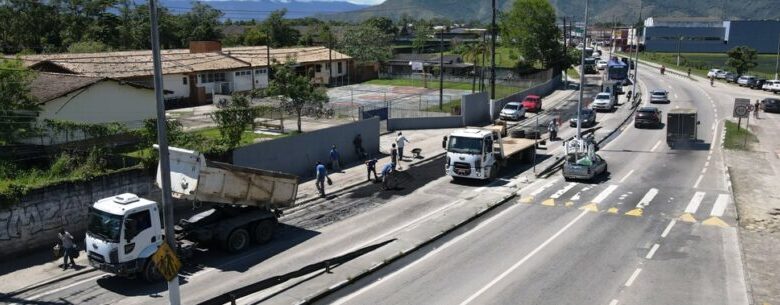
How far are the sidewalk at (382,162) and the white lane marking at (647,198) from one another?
1153cm

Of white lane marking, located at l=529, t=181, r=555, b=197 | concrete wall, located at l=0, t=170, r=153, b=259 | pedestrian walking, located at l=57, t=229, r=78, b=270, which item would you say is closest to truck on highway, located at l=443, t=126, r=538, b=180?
white lane marking, located at l=529, t=181, r=555, b=197

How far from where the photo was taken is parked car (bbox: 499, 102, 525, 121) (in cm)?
4941

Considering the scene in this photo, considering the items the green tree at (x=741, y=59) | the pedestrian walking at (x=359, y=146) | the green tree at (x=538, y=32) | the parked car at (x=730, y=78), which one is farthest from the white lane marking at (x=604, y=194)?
the green tree at (x=741, y=59)

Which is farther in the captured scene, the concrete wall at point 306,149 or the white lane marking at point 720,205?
the concrete wall at point 306,149

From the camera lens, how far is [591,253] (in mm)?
19312

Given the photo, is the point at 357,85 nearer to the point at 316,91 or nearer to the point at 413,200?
the point at 316,91

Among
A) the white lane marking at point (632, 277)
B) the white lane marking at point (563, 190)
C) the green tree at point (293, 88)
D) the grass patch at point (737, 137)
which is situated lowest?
the white lane marking at point (632, 277)

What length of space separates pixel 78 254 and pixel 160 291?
373 centimetres

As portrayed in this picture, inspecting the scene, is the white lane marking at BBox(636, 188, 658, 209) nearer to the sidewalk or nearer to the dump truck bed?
the sidewalk

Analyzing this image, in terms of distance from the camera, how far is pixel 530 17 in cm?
8388

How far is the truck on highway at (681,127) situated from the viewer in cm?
3725

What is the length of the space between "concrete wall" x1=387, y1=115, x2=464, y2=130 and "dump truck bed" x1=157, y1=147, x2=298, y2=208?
23070 mm

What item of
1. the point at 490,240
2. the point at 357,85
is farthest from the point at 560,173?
the point at 357,85

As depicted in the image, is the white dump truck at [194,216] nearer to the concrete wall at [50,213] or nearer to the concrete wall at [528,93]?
the concrete wall at [50,213]
